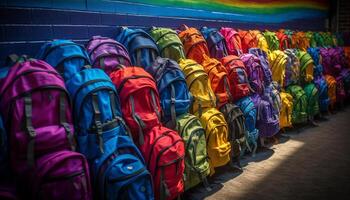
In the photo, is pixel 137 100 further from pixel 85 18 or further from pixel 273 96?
pixel 273 96

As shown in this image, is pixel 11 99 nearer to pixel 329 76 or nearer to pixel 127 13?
pixel 127 13

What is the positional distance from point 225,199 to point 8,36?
229 centimetres

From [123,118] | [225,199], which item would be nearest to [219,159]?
[225,199]

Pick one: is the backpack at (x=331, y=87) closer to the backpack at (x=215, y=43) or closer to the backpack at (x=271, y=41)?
the backpack at (x=271, y=41)

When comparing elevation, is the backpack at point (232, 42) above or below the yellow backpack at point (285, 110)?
above

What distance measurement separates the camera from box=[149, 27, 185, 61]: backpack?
10.5ft

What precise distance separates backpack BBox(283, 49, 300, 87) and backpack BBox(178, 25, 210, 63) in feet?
5.68

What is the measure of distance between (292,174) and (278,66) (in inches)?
63.7

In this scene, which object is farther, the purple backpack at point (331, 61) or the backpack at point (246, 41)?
the purple backpack at point (331, 61)

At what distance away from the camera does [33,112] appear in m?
1.92

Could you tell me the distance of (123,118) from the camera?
2.43m

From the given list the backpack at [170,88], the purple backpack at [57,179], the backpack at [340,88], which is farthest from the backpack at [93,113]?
the backpack at [340,88]

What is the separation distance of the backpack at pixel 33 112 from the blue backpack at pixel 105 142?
14 cm

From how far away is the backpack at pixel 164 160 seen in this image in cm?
242
